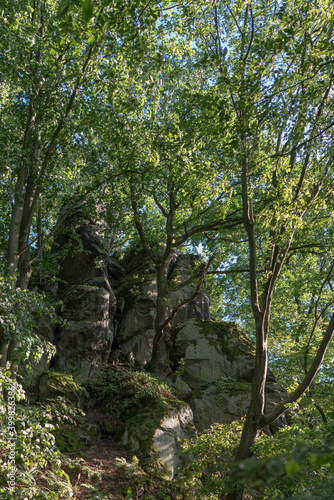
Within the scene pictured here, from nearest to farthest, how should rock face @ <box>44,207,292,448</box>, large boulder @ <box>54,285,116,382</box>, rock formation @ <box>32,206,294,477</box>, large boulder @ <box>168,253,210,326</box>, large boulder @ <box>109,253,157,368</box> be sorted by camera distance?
rock formation @ <box>32,206,294,477</box> → rock face @ <box>44,207,292,448</box> → large boulder @ <box>54,285,116,382</box> → large boulder @ <box>109,253,157,368</box> → large boulder @ <box>168,253,210,326</box>

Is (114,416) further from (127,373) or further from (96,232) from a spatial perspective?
(96,232)

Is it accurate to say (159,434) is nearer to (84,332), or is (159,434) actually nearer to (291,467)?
(84,332)

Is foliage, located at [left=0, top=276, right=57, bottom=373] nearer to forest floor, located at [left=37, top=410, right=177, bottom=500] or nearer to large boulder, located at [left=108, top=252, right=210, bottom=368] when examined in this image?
forest floor, located at [left=37, top=410, right=177, bottom=500]

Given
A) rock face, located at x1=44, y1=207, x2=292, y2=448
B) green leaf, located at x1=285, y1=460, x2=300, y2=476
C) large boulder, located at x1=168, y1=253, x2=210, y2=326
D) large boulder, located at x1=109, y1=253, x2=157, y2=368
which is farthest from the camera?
large boulder, located at x1=168, y1=253, x2=210, y2=326

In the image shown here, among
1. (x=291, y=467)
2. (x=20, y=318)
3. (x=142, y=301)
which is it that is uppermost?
(x=142, y=301)

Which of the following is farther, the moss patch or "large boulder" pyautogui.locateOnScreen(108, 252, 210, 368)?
"large boulder" pyautogui.locateOnScreen(108, 252, 210, 368)

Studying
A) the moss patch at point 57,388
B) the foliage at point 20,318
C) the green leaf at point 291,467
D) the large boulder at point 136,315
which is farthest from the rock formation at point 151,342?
the green leaf at point 291,467

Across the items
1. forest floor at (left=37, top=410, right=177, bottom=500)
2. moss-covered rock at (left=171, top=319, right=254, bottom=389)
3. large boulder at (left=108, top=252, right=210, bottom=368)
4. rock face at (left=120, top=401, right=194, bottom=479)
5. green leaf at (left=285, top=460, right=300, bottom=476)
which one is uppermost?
large boulder at (left=108, top=252, right=210, bottom=368)

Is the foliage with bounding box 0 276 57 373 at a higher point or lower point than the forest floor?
higher

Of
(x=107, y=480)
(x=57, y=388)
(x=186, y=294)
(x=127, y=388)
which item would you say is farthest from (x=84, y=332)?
(x=107, y=480)

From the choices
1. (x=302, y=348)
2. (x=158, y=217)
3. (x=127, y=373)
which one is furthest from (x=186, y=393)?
(x=158, y=217)

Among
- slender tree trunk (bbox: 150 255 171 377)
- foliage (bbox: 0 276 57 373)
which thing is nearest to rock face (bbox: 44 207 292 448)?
slender tree trunk (bbox: 150 255 171 377)

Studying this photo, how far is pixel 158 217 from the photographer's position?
741 inches

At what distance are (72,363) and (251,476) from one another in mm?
11982
